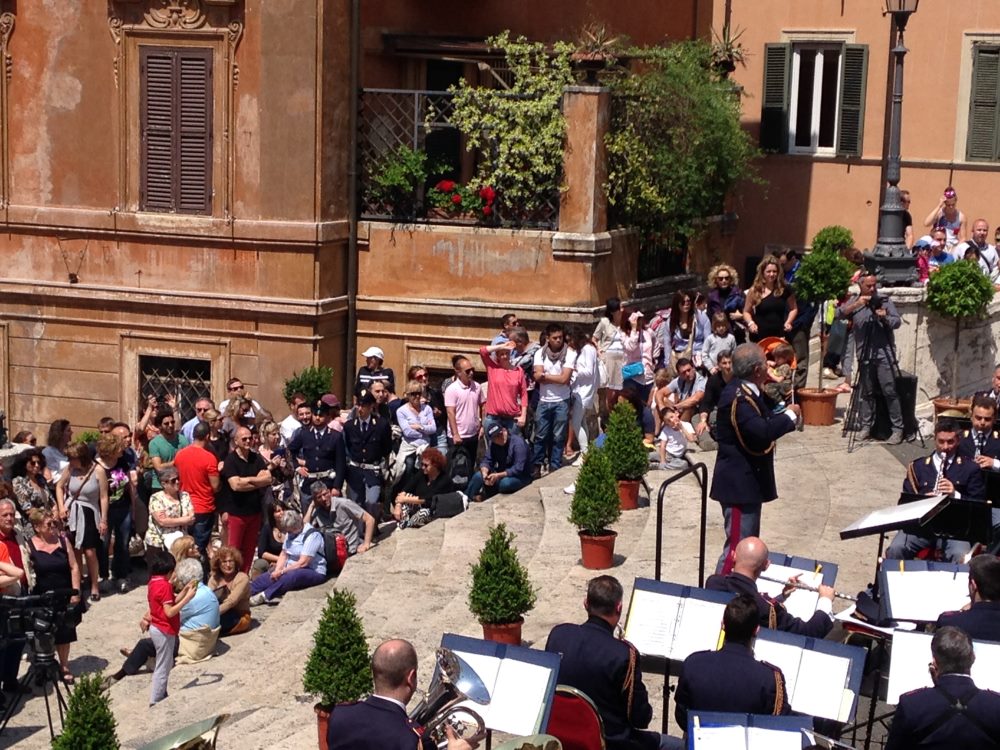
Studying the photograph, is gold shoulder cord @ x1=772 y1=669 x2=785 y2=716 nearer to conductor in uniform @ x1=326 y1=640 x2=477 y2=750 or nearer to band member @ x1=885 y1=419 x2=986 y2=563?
conductor in uniform @ x1=326 y1=640 x2=477 y2=750

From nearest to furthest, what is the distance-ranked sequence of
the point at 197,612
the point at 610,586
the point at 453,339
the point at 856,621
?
the point at 610,586 < the point at 856,621 < the point at 197,612 < the point at 453,339

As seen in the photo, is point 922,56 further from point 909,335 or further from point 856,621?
point 856,621

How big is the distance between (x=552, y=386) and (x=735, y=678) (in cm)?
922

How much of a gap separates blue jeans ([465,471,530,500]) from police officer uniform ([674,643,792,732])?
8.64 m

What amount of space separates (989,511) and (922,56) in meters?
14.8

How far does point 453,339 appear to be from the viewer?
20.1 metres

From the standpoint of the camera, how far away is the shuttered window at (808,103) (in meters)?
25.6

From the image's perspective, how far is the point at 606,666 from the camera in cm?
883

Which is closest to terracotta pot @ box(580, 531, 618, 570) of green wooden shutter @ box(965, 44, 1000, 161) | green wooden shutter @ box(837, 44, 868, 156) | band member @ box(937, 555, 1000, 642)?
band member @ box(937, 555, 1000, 642)

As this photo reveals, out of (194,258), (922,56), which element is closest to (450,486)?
(194,258)

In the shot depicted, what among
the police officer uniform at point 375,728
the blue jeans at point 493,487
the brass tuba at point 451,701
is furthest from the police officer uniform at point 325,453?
the police officer uniform at point 375,728

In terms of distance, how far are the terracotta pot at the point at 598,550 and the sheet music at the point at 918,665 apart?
190 inches

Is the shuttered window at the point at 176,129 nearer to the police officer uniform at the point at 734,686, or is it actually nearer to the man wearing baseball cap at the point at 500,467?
the man wearing baseball cap at the point at 500,467

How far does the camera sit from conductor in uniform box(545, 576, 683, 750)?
8844 mm
